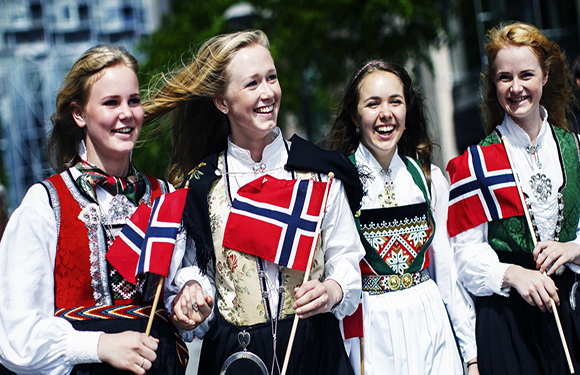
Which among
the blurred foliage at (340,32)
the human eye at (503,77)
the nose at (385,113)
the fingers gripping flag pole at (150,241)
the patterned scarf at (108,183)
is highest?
the blurred foliage at (340,32)

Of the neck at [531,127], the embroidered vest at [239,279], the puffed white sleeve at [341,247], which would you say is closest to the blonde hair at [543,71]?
the neck at [531,127]

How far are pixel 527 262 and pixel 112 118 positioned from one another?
2016mm

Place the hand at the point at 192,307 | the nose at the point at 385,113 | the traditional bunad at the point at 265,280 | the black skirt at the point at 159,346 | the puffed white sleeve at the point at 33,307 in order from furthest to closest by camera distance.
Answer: the nose at the point at 385,113
the traditional bunad at the point at 265,280
the hand at the point at 192,307
the black skirt at the point at 159,346
the puffed white sleeve at the point at 33,307

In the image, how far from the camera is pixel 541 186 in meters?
3.43

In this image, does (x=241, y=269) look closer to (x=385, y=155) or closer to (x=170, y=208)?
Answer: (x=170, y=208)

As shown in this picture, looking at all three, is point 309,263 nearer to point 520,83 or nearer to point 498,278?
point 498,278

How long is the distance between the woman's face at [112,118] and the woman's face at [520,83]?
180cm

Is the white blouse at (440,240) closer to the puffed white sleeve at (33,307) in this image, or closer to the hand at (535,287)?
the hand at (535,287)

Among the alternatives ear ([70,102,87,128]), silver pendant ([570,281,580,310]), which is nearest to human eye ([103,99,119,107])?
ear ([70,102,87,128])

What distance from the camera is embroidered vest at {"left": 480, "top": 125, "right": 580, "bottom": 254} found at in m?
3.38

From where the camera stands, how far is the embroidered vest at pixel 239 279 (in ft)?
9.80

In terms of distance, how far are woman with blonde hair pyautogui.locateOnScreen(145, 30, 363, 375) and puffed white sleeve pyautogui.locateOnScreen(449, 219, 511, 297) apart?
0.63 meters

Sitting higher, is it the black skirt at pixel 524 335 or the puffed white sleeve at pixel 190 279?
the puffed white sleeve at pixel 190 279

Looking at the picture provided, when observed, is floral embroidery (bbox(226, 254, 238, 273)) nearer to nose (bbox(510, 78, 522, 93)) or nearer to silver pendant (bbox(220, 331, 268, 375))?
silver pendant (bbox(220, 331, 268, 375))
